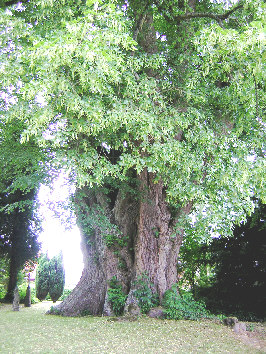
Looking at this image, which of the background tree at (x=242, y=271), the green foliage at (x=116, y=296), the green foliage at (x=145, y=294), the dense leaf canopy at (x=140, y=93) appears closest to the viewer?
the dense leaf canopy at (x=140, y=93)

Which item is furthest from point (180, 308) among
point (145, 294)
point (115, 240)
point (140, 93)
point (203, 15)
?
point (203, 15)

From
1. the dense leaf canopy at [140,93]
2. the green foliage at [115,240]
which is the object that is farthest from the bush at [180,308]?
the dense leaf canopy at [140,93]

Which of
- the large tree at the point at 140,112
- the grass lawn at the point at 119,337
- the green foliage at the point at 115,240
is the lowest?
the grass lawn at the point at 119,337

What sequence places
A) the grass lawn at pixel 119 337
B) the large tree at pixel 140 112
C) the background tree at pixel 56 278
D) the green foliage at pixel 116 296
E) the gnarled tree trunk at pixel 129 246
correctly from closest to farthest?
the large tree at pixel 140 112 < the grass lawn at pixel 119 337 < the green foliage at pixel 116 296 < the gnarled tree trunk at pixel 129 246 < the background tree at pixel 56 278

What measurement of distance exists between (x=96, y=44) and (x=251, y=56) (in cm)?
288

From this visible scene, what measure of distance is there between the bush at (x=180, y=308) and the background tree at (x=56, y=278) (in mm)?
8505

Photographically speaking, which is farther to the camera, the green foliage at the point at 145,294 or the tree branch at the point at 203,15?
the green foliage at the point at 145,294

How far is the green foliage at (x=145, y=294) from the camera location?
307 inches

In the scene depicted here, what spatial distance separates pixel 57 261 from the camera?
1573 cm

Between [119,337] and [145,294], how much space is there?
1.91 meters

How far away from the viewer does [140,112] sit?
19.6 feet

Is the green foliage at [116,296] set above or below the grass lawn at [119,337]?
above

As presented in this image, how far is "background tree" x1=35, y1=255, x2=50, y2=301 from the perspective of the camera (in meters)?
15.6

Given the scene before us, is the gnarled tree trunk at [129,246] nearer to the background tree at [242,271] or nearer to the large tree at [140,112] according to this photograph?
the large tree at [140,112]
